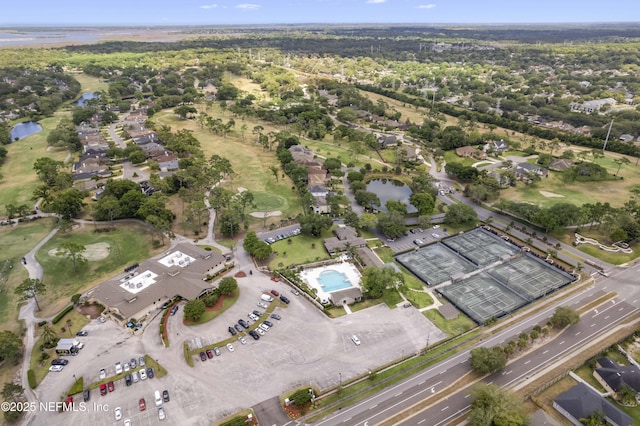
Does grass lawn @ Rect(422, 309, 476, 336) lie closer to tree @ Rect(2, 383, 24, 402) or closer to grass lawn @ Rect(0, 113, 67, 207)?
tree @ Rect(2, 383, 24, 402)

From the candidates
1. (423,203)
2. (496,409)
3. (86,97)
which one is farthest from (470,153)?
(86,97)

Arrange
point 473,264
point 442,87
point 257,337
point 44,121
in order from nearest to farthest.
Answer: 1. point 257,337
2. point 473,264
3. point 44,121
4. point 442,87

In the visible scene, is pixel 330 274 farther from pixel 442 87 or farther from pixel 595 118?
pixel 442 87

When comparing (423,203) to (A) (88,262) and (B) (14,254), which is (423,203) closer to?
(A) (88,262)

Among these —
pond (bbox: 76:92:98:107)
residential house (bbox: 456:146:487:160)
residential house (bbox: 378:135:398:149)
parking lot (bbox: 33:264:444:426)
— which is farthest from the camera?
pond (bbox: 76:92:98:107)

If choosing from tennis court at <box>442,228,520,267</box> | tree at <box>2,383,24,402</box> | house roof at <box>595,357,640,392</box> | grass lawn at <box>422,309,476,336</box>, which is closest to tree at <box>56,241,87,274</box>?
tree at <box>2,383,24,402</box>

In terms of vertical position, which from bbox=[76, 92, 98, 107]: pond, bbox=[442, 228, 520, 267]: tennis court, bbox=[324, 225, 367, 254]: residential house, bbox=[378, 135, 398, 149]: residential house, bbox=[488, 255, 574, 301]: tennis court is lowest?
bbox=[488, 255, 574, 301]: tennis court

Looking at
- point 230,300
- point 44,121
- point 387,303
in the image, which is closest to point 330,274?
point 387,303
